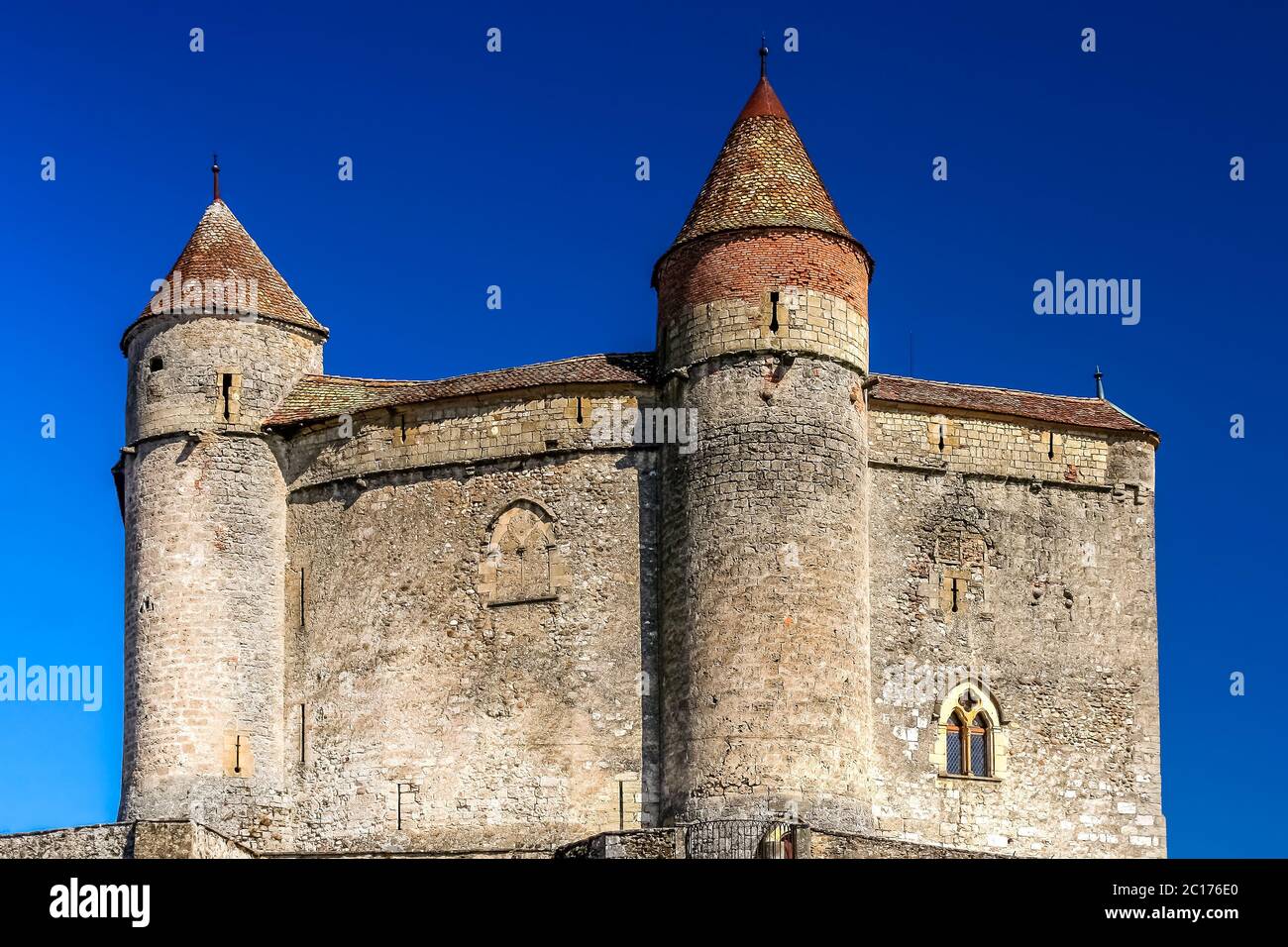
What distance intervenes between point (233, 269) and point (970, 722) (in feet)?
55.0

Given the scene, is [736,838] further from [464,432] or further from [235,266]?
[235,266]

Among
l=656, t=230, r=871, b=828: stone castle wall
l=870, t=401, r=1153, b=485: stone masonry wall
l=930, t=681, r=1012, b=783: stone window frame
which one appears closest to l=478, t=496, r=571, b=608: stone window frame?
l=656, t=230, r=871, b=828: stone castle wall

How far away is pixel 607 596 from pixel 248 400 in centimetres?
838

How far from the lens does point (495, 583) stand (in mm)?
43312

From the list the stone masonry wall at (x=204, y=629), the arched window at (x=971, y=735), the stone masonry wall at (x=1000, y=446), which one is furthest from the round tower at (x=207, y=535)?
the arched window at (x=971, y=735)

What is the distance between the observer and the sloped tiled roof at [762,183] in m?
42.7

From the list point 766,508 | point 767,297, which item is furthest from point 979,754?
point 767,297

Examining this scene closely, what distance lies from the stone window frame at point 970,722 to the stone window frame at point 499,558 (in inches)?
287

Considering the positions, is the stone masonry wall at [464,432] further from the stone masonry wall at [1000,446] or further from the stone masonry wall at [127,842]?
the stone masonry wall at [127,842]

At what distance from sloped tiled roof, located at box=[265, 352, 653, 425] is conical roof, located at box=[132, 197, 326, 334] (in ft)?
4.76

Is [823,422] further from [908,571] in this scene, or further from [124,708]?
[124,708]

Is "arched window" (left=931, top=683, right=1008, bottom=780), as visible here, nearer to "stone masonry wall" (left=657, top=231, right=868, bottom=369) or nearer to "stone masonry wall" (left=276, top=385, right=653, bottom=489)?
"stone masonry wall" (left=657, top=231, right=868, bottom=369)

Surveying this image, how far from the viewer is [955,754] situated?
43.1 meters

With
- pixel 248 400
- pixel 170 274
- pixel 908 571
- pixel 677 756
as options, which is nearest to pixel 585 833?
pixel 677 756
